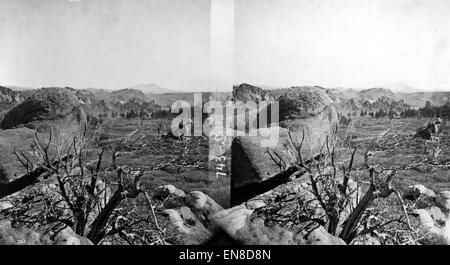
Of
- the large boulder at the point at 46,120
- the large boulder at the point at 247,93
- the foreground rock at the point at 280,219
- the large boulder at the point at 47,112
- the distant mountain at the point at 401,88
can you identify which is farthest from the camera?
the large boulder at the point at 247,93

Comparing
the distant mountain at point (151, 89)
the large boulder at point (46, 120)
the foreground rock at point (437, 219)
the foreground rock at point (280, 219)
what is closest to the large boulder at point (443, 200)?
the foreground rock at point (437, 219)

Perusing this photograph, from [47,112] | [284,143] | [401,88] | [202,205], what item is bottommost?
[202,205]

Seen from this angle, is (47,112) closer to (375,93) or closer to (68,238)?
(68,238)

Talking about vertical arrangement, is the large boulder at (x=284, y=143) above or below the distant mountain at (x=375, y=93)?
below

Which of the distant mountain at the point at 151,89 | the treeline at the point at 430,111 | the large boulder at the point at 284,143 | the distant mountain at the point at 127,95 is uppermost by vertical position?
the distant mountain at the point at 151,89

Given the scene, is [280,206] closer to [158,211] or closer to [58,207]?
[158,211]

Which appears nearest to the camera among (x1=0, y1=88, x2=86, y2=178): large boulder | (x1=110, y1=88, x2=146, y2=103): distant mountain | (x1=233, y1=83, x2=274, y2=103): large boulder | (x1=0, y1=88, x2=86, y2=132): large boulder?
(x1=0, y1=88, x2=86, y2=178): large boulder

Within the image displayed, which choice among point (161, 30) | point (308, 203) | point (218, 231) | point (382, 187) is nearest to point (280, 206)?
point (308, 203)

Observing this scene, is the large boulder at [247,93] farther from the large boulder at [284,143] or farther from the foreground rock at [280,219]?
the foreground rock at [280,219]

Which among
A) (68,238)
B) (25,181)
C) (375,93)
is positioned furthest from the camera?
(375,93)

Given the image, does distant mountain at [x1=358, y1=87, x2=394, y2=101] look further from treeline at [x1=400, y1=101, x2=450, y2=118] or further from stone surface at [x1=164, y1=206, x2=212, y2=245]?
stone surface at [x1=164, y1=206, x2=212, y2=245]

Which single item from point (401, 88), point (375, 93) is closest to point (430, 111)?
point (401, 88)

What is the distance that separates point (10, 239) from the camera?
18.0 ft

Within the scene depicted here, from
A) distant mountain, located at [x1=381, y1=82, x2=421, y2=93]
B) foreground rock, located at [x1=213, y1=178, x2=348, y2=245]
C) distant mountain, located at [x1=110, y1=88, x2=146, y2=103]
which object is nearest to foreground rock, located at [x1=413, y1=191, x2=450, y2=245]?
foreground rock, located at [x1=213, y1=178, x2=348, y2=245]
